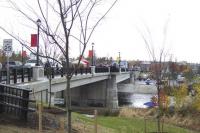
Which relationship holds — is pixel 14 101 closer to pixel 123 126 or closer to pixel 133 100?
pixel 123 126

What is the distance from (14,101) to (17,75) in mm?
14689

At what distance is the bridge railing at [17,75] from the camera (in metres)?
25.9

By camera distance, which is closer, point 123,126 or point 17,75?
point 123,126

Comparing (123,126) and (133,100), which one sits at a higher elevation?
(123,126)

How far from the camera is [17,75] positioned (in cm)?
2955

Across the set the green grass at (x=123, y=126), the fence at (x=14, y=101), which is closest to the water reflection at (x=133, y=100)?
the green grass at (x=123, y=126)

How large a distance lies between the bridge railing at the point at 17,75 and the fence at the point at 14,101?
864cm

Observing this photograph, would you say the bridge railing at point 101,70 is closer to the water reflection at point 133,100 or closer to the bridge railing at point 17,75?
the water reflection at point 133,100

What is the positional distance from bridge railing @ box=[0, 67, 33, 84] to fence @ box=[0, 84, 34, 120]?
8.64m

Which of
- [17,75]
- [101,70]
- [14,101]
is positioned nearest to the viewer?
[14,101]

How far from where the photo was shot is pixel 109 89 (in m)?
80.2

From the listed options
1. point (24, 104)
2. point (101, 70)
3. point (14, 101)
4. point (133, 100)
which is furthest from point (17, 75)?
point (133, 100)

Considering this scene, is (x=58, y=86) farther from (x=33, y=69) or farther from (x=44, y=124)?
(x=44, y=124)

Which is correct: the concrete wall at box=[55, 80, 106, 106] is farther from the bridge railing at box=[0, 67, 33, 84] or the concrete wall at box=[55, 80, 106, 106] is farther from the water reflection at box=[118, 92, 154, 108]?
the bridge railing at box=[0, 67, 33, 84]
